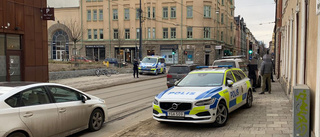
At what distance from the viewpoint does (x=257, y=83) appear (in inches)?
659

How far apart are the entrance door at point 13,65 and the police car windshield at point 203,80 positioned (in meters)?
11.6

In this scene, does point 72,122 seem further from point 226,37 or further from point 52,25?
point 226,37

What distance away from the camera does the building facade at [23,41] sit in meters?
15.8

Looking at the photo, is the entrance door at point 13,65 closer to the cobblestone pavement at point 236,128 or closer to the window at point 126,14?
the cobblestone pavement at point 236,128

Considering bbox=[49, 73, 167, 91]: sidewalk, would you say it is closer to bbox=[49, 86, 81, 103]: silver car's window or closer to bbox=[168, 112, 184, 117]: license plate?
bbox=[49, 86, 81, 103]: silver car's window

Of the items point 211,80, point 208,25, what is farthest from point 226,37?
point 211,80

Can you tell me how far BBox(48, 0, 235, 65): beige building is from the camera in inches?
2039

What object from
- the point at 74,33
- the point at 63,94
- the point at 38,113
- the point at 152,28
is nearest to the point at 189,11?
the point at 152,28

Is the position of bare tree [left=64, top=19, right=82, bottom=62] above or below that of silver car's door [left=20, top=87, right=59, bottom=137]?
above

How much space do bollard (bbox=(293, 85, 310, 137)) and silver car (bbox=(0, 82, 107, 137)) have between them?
4.75 metres

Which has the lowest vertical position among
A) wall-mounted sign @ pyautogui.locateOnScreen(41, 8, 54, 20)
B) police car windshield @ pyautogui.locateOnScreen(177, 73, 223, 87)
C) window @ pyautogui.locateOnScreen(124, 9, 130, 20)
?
police car windshield @ pyautogui.locateOnScreen(177, 73, 223, 87)

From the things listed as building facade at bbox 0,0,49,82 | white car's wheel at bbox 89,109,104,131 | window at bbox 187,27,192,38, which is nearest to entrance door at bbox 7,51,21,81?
building facade at bbox 0,0,49,82

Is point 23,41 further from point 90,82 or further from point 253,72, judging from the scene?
point 253,72

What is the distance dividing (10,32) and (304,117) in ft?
50.4
